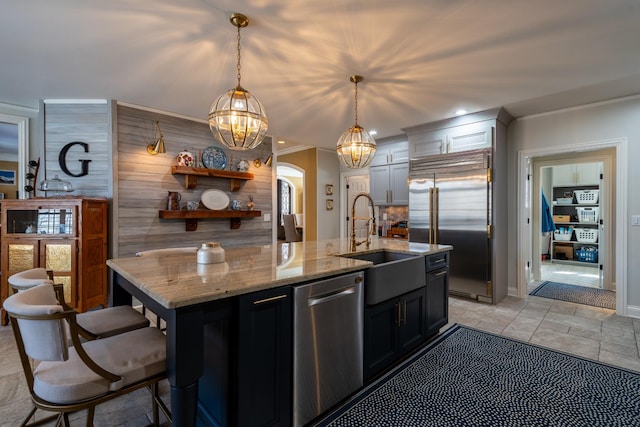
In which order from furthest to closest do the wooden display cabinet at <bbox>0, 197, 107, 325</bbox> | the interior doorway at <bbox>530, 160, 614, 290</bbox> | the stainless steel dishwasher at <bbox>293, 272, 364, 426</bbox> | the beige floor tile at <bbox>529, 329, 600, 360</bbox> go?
the interior doorway at <bbox>530, 160, 614, 290</bbox>
the wooden display cabinet at <bbox>0, 197, 107, 325</bbox>
the beige floor tile at <bbox>529, 329, 600, 360</bbox>
the stainless steel dishwasher at <bbox>293, 272, 364, 426</bbox>

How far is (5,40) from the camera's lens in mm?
2365

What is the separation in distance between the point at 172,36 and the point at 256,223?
3163mm

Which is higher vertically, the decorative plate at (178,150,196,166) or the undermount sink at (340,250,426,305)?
the decorative plate at (178,150,196,166)

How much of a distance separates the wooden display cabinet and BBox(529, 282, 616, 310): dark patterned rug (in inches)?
238

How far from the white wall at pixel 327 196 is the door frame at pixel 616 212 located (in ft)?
11.6

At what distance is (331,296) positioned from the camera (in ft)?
5.94

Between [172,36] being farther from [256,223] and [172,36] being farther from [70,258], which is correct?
[256,223]

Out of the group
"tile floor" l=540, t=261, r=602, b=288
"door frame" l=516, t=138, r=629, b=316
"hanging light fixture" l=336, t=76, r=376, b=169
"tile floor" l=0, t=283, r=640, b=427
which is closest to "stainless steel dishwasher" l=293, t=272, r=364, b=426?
"tile floor" l=0, t=283, r=640, b=427

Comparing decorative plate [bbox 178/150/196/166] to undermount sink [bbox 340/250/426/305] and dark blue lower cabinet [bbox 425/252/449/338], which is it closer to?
undermount sink [bbox 340/250/426/305]

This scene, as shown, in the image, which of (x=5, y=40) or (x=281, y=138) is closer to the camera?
(x=5, y=40)

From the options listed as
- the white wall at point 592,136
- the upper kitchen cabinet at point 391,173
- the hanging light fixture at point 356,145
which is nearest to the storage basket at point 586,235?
the white wall at point 592,136

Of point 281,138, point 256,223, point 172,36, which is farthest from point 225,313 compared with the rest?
point 281,138

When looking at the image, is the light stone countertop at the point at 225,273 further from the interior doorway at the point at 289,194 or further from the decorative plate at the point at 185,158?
the interior doorway at the point at 289,194

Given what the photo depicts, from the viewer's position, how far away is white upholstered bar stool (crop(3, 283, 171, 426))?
1210mm
